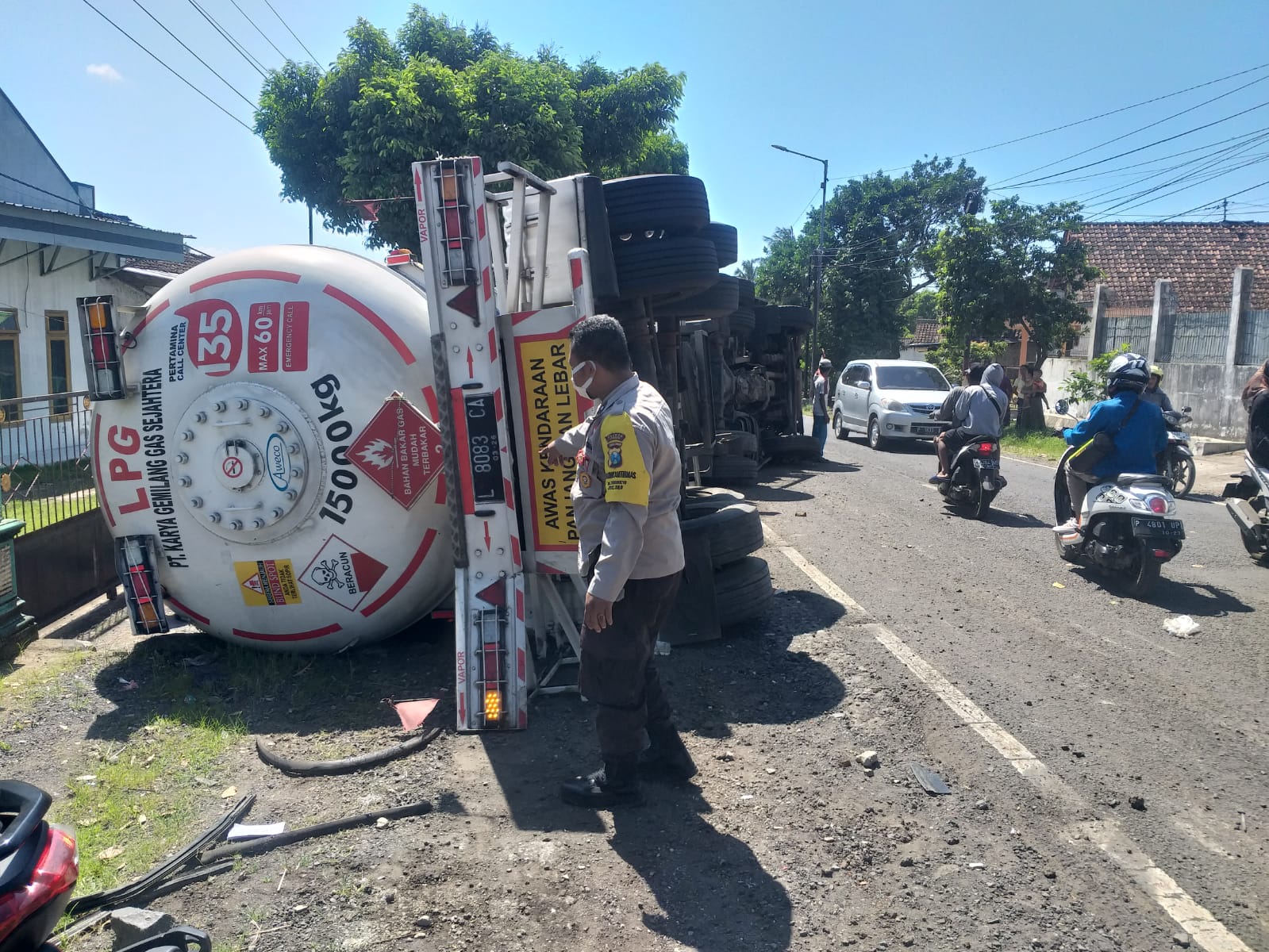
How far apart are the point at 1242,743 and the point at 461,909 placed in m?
3.63

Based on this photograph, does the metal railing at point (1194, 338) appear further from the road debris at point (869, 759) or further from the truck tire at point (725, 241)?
the road debris at point (869, 759)

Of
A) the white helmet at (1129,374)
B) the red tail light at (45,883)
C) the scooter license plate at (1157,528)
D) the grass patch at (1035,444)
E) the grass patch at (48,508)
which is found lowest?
the grass patch at (1035,444)

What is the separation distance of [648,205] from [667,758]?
309cm

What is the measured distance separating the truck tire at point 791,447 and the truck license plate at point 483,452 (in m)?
11.1

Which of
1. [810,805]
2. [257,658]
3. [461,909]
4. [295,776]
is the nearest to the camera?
[461,909]

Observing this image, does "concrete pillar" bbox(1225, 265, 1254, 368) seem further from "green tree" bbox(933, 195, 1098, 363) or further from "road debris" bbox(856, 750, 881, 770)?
"road debris" bbox(856, 750, 881, 770)

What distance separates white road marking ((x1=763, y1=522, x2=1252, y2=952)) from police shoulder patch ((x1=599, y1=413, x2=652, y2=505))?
81.7 inches

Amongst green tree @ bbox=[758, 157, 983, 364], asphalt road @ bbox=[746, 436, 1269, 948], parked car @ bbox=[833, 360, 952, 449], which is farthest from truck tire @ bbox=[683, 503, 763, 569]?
green tree @ bbox=[758, 157, 983, 364]

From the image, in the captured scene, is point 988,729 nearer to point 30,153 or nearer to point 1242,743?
point 1242,743

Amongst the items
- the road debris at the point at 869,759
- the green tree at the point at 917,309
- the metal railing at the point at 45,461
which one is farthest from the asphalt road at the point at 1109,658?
the green tree at the point at 917,309

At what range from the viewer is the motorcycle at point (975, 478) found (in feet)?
33.2

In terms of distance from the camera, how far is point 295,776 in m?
4.12

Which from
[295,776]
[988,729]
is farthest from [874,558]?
[295,776]

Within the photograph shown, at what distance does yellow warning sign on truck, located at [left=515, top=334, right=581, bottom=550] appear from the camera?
4660 mm
